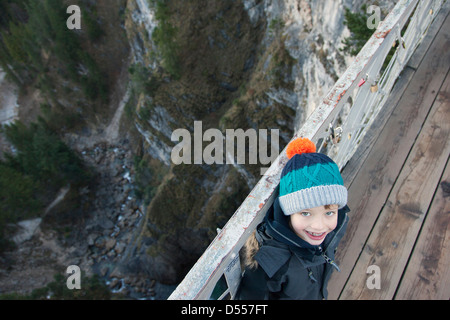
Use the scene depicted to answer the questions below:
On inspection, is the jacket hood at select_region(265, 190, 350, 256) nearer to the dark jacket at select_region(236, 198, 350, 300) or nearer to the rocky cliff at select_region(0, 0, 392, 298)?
the dark jacket at select_region(236, 198, 350, 300)

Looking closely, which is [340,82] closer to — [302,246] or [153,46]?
[302,246]

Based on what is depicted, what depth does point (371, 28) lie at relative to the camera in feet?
30.1

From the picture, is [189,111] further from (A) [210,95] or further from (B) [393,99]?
(B) [393,99]

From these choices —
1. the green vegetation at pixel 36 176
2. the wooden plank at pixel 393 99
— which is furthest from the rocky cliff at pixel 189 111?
the wooden plank at pixel 393 99

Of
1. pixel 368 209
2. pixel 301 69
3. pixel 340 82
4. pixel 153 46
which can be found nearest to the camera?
pixel 340 82

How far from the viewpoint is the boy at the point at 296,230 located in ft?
7.58

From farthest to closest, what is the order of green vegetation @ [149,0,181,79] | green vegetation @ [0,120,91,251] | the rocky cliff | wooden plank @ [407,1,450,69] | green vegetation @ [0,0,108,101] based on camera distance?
1. green vegetation @ [0,0,108,101]
2. green vegetation @ [0,120,91,251]
3. green vegetation @ [149,0,181,79]
4. the rocky cliff
5. wooden plank @ [407,1,450,69]

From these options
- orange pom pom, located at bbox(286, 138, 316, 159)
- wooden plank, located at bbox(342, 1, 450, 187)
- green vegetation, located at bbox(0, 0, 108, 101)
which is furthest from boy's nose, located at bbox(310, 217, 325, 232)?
green vegetation, located at bbox(0, 0, 108, 101)

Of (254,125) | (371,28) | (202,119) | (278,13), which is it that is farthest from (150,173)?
(371,28)

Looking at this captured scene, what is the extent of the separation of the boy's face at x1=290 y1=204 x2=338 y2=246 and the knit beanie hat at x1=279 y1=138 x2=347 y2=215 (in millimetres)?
103

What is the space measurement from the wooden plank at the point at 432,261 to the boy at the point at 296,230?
88cm

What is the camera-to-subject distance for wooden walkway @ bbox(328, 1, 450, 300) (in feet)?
9.52

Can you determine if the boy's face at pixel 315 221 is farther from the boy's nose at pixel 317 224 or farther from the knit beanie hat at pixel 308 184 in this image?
the knit beanie hat at pixel 308 184

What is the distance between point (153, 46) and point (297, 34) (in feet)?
51.4
